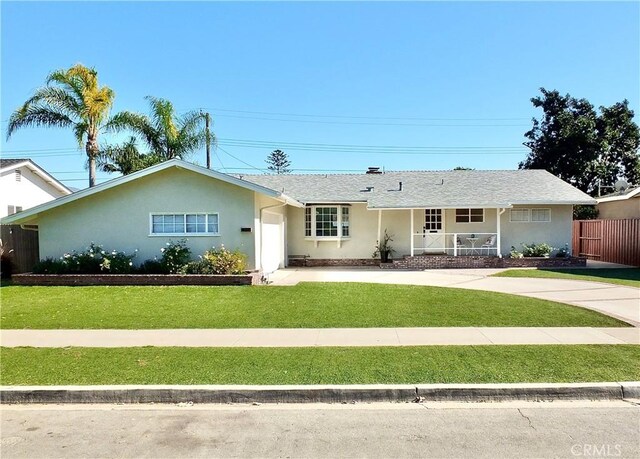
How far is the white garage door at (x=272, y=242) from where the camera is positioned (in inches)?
602

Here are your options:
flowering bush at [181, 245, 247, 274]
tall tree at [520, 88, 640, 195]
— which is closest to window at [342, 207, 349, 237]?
flowering bush at [181, 245, 247, 274]

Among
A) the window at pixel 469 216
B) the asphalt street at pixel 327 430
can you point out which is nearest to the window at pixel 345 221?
the window at pixel 469 216

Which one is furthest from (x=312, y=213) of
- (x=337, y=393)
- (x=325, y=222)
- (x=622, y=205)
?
(x=622, y=205)

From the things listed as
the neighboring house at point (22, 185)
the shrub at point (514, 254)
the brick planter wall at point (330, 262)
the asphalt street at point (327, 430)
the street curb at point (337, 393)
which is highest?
the neighboring house at point (22, 185)

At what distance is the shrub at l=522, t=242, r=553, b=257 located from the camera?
1808 cm

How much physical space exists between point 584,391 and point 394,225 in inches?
575

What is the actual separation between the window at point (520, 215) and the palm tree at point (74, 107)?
19226 mm

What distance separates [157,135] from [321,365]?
20.7 meters

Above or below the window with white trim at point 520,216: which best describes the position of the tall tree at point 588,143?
above

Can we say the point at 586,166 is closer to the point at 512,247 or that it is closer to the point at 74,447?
the point at 512,247

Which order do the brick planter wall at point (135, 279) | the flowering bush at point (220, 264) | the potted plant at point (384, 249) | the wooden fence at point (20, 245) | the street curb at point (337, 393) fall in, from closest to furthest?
the street curb at point (337, 393), the brick planter wall at point (135, 279), the flowering bush at point (220, 264), the wooden fence at point (20, 245), the potted plant at point (384, 249)

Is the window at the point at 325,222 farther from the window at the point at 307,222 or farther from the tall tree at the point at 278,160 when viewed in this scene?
the tall tree at the point at 278,160

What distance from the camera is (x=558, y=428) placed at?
13.5 ft

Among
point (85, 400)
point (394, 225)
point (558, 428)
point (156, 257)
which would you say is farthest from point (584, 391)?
point (394, 225)
